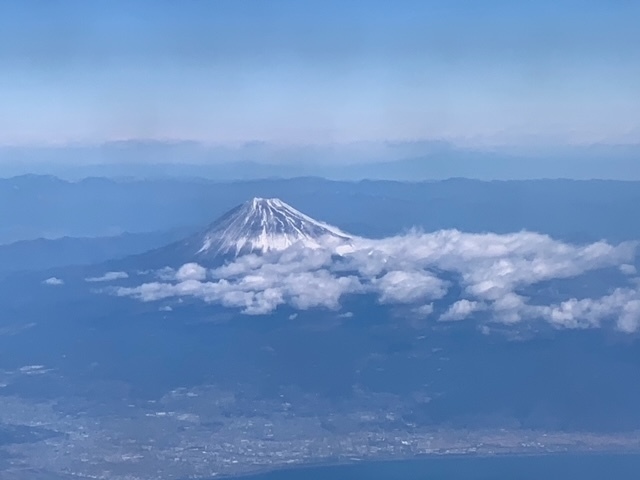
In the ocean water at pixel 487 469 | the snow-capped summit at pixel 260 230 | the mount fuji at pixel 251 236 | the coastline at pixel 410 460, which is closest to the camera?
the ocean water at pixel 487 469

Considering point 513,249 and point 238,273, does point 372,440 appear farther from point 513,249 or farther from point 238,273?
point 238,273

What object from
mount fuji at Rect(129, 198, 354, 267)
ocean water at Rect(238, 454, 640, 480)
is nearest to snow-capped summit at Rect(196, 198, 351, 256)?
mount fuji at Rect(129, 198, 354, 267)

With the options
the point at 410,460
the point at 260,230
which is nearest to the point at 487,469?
the point at 410,460

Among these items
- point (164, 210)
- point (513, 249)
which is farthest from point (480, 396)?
point (164, 210)

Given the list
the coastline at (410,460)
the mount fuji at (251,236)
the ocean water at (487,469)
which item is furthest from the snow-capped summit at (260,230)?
→ the ocean water at (487,469)

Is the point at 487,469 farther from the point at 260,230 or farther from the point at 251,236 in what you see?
the point at 251,236

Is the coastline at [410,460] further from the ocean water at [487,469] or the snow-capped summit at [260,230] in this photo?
the snow-capped summit at [260,230]

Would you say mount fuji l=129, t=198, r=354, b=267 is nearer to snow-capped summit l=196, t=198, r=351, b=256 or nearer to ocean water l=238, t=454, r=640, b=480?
snow-capped summit l=196, t=198, r=351, b=256

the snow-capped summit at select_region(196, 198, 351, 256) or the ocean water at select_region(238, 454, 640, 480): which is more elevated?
the snow-capped summit at select_region(196, 198, 351, 256)
